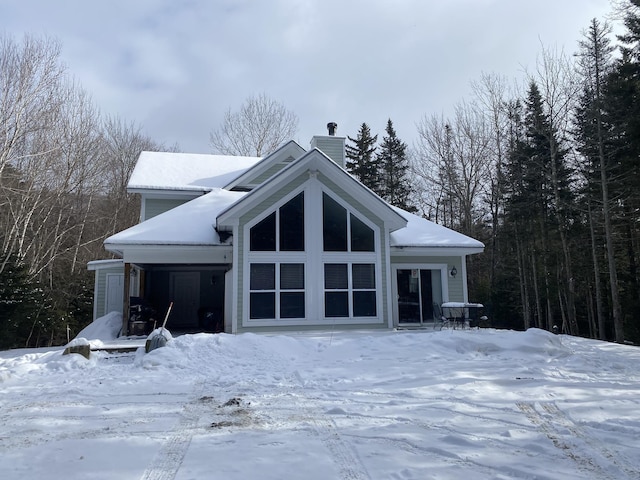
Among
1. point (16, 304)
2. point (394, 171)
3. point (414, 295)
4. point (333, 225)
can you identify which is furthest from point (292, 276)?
point (394, 171)

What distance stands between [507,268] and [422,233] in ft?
42.2

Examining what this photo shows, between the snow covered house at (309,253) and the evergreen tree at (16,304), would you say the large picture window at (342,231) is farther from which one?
the evergreen tree at (16,304)

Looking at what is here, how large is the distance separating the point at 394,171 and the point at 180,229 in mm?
25814

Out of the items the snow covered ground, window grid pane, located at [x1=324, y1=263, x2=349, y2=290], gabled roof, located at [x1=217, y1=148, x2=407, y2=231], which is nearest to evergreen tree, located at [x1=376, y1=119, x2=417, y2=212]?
gabled roof, located at [x1=217, y1=148, x2=407, y2=231]

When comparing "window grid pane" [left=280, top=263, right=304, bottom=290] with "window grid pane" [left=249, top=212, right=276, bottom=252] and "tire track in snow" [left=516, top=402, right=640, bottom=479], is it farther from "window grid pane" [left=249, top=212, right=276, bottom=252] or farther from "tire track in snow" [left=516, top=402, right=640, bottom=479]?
"tire track in snow" [left=516, top=402, right=640, bottom=479]

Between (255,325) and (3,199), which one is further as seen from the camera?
(3,199)

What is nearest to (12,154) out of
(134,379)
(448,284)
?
(134,379)

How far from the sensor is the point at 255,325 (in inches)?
457

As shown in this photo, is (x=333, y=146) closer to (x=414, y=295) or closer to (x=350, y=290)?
(x=350, y=290)

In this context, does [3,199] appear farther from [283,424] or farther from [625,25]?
[625,25]

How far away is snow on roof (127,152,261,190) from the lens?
16.5 m

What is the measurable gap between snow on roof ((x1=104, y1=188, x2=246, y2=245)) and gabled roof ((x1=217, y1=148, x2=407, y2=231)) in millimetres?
768

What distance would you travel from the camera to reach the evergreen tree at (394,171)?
34.7m

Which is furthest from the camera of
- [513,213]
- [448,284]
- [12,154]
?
[513,213]
